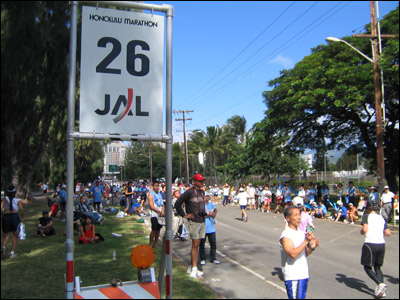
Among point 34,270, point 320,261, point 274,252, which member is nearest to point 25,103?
point 34,270

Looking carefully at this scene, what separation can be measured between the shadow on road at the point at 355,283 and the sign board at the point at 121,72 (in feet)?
15.1

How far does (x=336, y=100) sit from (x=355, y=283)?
532 inches

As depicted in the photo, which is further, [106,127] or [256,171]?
[256,171]

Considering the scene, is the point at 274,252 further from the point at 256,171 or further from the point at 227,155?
the point at 227,155

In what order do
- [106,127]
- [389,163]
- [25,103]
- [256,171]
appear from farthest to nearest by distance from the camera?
[256,171], [389,163], [25,103], [106,127]

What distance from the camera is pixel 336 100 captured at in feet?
60.2

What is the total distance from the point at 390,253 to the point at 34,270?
6.55 metres

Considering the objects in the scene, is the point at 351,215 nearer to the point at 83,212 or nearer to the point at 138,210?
the point at 138,210

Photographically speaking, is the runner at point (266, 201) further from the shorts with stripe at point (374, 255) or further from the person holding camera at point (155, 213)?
the shorts with stripe at point (374, 255)

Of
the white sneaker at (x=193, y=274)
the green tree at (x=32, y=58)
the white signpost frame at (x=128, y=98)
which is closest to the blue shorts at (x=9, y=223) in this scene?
the white sneaker at (x=193, y=274)

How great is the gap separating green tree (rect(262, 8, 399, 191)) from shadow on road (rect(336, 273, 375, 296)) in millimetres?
12873

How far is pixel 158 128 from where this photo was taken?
11.8ft

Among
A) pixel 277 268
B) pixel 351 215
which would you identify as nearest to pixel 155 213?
pixel 277 268

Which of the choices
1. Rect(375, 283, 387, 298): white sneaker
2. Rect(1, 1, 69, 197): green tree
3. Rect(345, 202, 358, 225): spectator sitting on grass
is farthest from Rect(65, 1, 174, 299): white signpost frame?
Rect(345, 202, 358, 225): spectator sitting on grass
